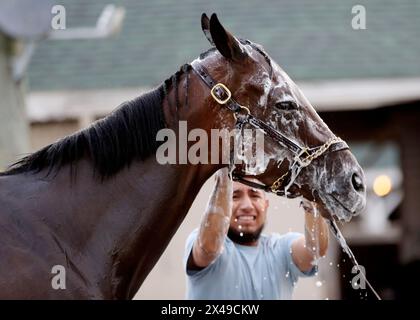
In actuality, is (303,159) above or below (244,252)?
above

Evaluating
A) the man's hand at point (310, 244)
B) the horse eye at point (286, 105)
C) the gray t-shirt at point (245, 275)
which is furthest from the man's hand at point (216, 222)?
the horse eye at point (286, 105)

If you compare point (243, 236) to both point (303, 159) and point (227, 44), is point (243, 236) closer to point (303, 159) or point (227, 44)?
point (303, 159)

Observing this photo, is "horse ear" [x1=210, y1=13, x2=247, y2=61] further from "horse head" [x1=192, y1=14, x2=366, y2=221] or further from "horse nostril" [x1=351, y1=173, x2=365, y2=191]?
"horse nostril" [x1=351, y1=173, x2=365, y2=191]

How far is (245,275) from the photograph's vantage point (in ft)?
15.5

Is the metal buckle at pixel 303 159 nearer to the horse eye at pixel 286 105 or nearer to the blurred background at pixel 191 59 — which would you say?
the horse eye at pixel 286 105

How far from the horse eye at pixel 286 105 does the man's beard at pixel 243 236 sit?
4.24 feet

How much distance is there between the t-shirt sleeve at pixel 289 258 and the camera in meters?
4.75

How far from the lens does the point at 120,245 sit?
11.6 ft

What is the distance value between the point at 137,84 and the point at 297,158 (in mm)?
5855

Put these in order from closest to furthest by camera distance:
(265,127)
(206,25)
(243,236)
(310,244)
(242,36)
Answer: (265,127) → (206,25) → (310,244) → (243,236) → (242,36)

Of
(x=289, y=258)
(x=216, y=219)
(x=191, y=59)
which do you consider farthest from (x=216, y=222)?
(x=191, y=59)

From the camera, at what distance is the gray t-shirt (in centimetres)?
468

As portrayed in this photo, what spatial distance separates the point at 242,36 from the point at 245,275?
517 centimetres

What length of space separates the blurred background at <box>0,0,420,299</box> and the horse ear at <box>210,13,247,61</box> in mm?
4728
